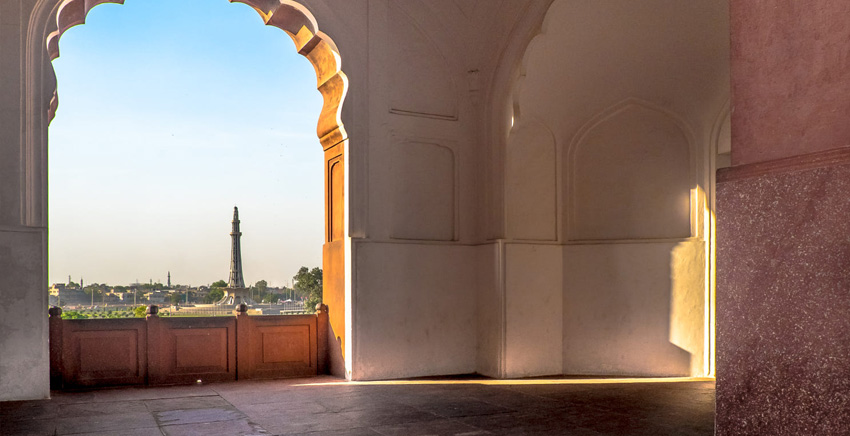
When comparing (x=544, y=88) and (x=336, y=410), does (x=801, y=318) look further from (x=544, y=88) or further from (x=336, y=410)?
(x=544, y=88)

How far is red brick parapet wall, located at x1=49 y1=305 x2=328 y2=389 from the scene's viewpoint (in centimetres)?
807

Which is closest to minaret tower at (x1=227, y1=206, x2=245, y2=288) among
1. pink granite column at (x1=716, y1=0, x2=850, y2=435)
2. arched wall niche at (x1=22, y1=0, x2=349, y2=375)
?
arched wall niche at (x1=22, y1=0, x2=349, y2=375)

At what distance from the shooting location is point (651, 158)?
31.7 ft

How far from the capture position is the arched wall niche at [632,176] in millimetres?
9484

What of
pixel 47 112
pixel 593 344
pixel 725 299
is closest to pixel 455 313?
pixel 593 344

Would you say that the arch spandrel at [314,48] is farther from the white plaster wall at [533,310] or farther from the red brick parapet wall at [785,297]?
the red brick parapet wall at [785,297]

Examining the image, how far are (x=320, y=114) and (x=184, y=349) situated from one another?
3.33 metres

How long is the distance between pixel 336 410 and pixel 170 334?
2.87 metres

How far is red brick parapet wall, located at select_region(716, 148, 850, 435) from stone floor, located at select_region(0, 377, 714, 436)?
12.7ft

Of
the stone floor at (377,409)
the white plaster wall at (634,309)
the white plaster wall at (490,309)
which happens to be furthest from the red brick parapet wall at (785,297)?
the white plaster wall at (634,309)

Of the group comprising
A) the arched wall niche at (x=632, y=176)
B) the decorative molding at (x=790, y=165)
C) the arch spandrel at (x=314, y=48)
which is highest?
the arch spandrel at (x=314, y=48)

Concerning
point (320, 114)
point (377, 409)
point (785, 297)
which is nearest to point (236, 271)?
point (320, 114)

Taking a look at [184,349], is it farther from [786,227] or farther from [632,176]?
[786,227]

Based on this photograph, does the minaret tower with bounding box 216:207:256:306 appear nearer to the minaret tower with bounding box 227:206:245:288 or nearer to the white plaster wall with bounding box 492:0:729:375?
the minaret tower with bounding box 227:206:245:288
